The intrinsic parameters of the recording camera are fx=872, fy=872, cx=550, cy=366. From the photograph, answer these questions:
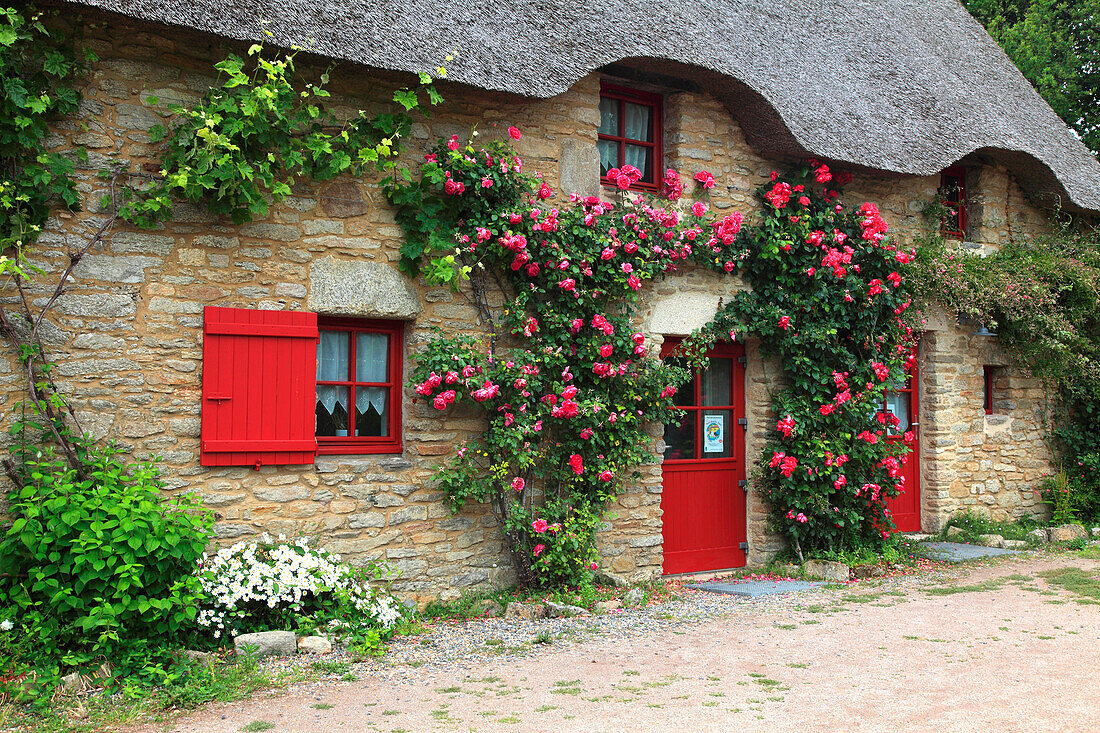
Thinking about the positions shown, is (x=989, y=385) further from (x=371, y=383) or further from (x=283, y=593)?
(x=283, y=593)

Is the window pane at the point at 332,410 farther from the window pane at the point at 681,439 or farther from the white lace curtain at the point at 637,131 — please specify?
the white lace curtain at the point at 637,131

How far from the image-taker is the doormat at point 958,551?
7.61m

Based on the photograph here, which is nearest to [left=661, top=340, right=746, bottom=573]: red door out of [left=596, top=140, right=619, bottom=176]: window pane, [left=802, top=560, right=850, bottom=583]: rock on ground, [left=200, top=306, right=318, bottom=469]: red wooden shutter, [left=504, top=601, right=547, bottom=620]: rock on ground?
[left=802, top=560, right=850, bottom=583]: rock on ground

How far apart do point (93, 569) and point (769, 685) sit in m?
3.26

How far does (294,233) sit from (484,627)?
2692mm

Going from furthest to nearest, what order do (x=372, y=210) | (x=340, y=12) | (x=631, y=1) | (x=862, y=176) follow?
(x=862, y=176) → (x=631, y=1) → (x=372, y=210) → (x=340, y=12)

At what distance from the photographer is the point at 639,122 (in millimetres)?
7078

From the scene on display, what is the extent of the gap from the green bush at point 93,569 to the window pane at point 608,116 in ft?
14.0

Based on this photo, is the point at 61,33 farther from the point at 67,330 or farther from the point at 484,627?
the point at 484,627

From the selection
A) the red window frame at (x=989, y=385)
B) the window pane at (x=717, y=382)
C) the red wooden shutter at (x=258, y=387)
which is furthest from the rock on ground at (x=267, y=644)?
the red window frame at (x=989, y=385)

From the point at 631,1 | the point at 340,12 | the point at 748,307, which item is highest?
the point at 631,1

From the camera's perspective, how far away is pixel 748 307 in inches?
279

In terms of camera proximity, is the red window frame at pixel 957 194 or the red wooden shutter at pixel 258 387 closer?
the red wooden shutter at pixel 258 387

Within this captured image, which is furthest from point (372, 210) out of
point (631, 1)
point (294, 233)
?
point (631, 1)
